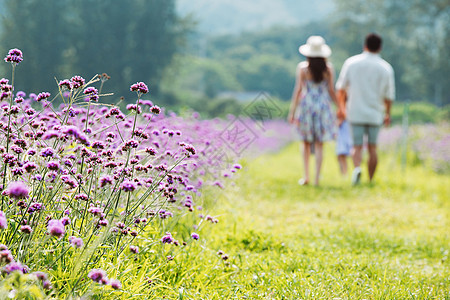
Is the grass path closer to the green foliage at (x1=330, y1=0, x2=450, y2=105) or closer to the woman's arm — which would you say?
the woman's arm

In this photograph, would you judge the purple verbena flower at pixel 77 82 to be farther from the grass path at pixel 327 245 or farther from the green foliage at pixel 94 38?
the green foliage at pixel 94 38

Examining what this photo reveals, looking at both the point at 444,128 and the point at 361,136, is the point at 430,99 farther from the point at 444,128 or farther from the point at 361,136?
the point at 361,136

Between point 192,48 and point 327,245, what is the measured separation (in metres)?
55.9

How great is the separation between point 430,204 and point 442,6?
44.0 m

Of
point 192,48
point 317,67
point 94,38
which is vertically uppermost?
point 192,48

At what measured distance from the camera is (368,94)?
288 inches

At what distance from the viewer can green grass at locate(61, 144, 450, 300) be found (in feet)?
9.36

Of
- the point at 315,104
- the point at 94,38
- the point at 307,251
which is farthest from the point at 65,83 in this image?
the point at 94,38

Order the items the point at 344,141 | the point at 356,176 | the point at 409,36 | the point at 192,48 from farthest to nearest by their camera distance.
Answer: the point at 192,48, the point at 409,36, the point at 344,141, the point at 356,176

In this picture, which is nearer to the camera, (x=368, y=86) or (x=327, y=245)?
(x=327, y=245)

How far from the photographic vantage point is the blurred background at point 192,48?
25859 mm

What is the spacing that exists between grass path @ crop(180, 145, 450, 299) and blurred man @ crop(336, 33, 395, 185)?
74 cm

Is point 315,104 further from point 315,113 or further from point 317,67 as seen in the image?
point 317,67

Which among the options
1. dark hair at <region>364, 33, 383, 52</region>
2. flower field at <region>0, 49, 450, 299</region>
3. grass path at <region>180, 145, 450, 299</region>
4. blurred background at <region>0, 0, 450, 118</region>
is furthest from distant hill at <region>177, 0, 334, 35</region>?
flower field at <region>0, 49, 450, 299</region>
